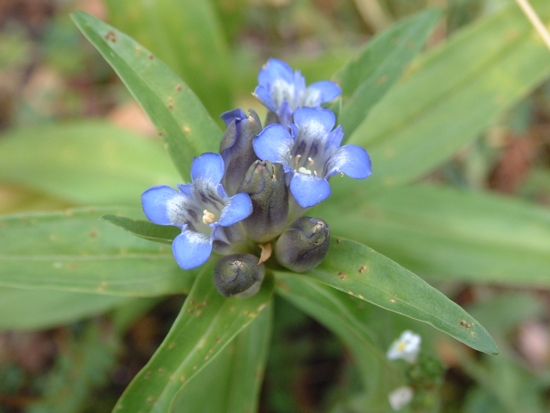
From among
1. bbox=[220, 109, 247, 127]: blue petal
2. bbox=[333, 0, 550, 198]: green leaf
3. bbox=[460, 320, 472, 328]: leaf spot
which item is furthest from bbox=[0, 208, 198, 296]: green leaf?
bbox=[333, 0, 550, 198]: green leaf

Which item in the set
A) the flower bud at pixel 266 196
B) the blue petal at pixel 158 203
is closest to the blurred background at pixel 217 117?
the flower bud at pixel 266 196

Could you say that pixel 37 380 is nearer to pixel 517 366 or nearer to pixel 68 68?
pixel 68 68

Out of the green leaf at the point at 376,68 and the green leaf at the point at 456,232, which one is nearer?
the green leaf at the point at 376,68

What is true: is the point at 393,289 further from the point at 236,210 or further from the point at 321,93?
the point at 321,93

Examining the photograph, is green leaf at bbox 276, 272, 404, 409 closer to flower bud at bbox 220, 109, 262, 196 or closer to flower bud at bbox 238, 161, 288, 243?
flower bud at bbox 238, 161, 288, 243

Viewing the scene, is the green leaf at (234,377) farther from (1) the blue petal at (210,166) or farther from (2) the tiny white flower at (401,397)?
(1) the blue petal at (210,166)

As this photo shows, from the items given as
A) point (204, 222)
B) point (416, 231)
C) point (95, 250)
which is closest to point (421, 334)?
point (416, 231)
